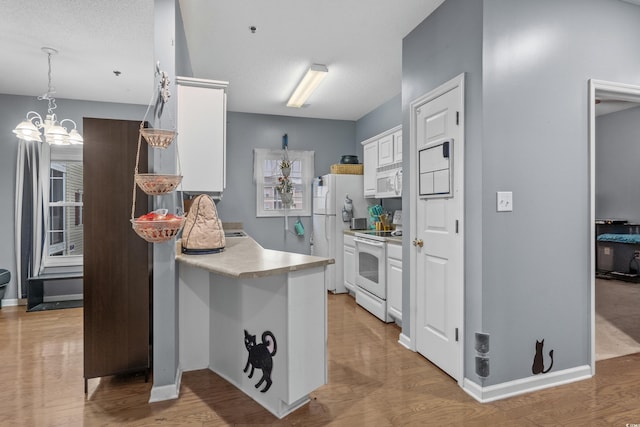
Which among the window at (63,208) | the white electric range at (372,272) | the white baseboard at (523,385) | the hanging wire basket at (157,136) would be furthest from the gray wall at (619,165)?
the window at (63,208)

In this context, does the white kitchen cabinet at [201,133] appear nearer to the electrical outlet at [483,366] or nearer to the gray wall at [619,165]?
the electrical outlet at [483,366]

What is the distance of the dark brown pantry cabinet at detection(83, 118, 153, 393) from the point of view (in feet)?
7.41

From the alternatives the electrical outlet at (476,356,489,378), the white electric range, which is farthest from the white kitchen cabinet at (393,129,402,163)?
the electrical outlet at (476,356,489,378)

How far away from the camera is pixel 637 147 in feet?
19.2

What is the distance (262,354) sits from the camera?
205 cm

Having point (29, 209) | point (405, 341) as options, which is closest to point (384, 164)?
point (405, 341)

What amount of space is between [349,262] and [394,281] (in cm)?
126

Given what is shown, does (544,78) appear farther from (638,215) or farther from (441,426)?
(638,215)

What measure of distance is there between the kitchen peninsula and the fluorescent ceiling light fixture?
2.24 m

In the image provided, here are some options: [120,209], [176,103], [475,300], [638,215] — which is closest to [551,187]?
[475,300]

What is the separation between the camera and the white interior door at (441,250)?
234 centimetres

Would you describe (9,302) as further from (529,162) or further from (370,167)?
(529,162)

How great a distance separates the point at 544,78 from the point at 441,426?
2.28 meters

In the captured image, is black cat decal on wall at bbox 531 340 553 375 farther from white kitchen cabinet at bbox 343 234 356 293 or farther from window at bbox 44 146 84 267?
window at bbox 44 146 84 267
